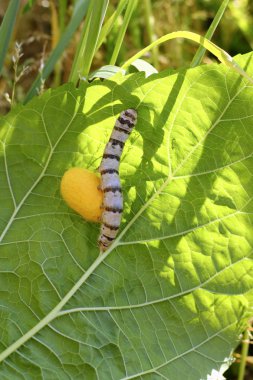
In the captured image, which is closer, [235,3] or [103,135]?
[103,135]

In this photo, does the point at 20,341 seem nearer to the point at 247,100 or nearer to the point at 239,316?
the point at 239,316

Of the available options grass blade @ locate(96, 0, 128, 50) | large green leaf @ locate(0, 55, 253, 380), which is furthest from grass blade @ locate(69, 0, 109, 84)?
large green leaf @ locate(0, 55, 253, 380)

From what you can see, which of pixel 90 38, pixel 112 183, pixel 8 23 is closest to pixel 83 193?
pixel 112 183

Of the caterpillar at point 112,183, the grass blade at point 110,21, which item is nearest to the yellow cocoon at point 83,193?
the caterpillar at point 112,183

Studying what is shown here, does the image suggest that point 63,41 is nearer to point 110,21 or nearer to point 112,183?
point 110,21

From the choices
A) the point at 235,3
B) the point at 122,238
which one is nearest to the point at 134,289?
the point at 122,238

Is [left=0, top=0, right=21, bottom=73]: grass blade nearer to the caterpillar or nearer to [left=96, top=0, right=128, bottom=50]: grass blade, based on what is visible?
[left=96, top=0, right=128, bottom=50]: grass blade
